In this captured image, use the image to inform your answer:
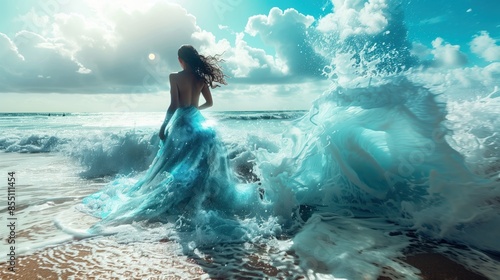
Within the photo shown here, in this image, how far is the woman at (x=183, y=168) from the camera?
353 centimetres

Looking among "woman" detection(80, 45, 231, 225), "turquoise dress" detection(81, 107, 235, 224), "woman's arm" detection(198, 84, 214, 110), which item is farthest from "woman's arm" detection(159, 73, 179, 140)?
"woman's arm" detection(198, 84, 214, 110)

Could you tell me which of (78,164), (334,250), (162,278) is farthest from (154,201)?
(78,164)

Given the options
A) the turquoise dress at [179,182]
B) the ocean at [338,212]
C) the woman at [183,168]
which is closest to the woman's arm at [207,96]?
the woman at [183,168]

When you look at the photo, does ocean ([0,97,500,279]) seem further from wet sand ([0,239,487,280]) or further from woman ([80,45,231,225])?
woman ([80,45,231,225])

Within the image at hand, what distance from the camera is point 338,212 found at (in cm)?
369

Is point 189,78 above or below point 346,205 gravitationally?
above

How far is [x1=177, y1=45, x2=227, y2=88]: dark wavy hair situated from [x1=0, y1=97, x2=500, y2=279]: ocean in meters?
0.82

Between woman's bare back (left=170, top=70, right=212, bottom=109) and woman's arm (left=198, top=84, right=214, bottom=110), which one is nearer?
woman's bare back (left=170, top=70, right=212, bottom=109)

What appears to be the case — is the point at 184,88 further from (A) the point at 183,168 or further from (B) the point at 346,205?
(B) the point at 346,205

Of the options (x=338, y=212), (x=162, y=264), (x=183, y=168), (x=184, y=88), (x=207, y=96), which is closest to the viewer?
(x=162, y=264)

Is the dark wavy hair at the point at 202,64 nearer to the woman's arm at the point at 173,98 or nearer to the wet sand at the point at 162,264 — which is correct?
the woman's arm at the point at 173,98

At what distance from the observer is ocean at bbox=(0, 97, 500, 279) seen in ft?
7.86

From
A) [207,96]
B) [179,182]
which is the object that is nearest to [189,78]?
[207,96]

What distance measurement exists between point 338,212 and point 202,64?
103 inches
